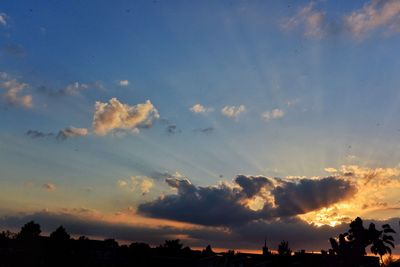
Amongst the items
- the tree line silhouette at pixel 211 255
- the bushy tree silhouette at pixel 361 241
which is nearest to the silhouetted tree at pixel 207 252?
the tree line silhouette at pixel 211 255

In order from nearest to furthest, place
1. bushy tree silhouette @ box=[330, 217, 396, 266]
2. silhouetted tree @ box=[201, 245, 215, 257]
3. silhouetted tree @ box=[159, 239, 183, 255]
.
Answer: bushy tree silhouette @ box=[330, 217, 396, 266]
silhouetted tree @ box=[201, 245, 215, 257]
silhouetted tree @ box=[159, 239, 183, 255]

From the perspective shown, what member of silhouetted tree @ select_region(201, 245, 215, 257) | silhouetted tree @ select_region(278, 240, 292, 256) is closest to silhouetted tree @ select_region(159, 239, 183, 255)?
silhouetted tree @ select_region(201, 245, 215, 257)

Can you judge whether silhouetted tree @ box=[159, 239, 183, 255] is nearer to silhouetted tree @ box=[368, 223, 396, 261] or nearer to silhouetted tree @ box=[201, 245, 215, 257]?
silhouetted tree @ box=[201, 245, 215, 257]

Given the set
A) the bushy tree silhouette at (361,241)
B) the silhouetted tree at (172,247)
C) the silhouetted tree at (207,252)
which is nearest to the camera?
the bushy tree silhouette at (361,241)

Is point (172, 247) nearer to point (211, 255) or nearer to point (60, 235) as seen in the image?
point (211, 255)

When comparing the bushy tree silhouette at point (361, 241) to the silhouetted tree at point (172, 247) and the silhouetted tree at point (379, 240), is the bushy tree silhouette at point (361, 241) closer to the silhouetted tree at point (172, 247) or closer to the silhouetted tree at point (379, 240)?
the silhouetted tree at point (379, 240)

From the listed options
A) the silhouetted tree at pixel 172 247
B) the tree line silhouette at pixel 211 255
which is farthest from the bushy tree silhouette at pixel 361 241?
the silhouetted tree at pixel 172 247

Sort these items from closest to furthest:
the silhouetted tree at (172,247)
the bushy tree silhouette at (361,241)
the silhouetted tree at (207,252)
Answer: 1. the bushy tree silhouette at (361,241)
2. the silhouetted tree at (207,252)
3. the silhouetted tree at (172,247)

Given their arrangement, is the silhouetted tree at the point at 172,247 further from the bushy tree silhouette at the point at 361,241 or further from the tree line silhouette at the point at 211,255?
the bushy tree silhouette at the point at 361,241

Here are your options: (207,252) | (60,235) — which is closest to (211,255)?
(207,252)

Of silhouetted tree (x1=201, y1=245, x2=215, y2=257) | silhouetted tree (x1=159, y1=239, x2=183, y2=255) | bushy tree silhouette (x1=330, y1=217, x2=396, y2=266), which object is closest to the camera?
bushy tree silhouette (x1=330, y1=217, x2=396, y2=266)

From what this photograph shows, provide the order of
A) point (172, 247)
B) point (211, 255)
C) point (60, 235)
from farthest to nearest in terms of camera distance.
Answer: point (172, 247)
point (211, 255)
point (60, 235)

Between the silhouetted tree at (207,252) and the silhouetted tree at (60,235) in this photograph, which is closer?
the silhouetted tree at (60,235)

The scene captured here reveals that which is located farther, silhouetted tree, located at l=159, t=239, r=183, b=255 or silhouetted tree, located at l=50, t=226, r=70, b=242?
silhouetted tree, located at l=159, t=239, r=183, b=255
